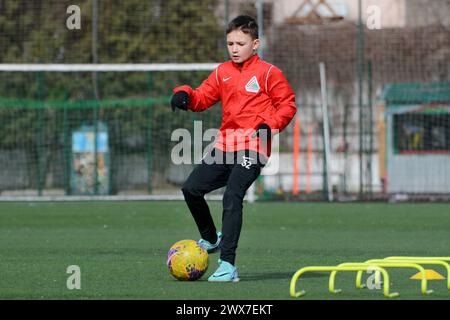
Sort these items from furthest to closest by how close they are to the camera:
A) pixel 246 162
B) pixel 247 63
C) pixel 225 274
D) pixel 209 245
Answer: pixel 209 245, pixel 247 63, pixel 246 162, pixel 225 274

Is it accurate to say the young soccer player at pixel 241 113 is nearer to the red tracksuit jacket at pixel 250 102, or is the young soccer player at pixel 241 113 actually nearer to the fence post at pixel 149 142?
the red tracksuit jacket at pixel 250 102

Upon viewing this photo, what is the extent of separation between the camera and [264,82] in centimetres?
890

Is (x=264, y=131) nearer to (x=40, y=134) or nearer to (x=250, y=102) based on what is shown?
(x=250, y=102)

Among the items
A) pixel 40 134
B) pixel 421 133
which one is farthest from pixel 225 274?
pixel 421 133

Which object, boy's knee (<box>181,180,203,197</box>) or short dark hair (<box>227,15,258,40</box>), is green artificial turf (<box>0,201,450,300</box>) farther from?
short dark hair (<box>227,15,258,40</box>)

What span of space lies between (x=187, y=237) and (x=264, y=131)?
17.2 ft

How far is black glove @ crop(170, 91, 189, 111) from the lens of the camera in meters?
8.81

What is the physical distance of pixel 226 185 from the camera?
8953mm

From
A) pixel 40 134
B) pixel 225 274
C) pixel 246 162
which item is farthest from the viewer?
pixel 40 134

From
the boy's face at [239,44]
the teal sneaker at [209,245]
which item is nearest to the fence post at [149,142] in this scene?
the teal sneaker at [209,245]

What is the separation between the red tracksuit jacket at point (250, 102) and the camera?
8844mm

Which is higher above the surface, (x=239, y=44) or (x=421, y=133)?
(x=239, y=44)
